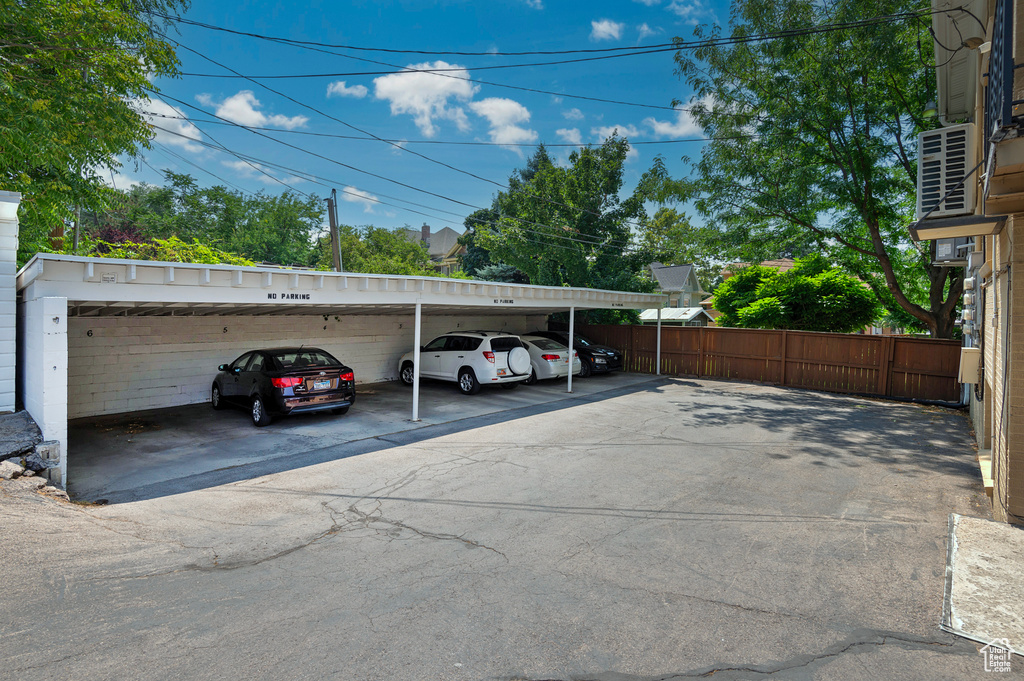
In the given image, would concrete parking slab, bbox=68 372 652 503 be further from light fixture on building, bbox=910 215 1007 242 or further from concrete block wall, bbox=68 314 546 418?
light fixture on building, bbox=910 215 1007 242

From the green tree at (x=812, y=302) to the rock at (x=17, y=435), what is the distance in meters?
18.6

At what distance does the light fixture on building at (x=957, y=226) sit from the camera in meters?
5.42

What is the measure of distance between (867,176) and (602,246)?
1120cm

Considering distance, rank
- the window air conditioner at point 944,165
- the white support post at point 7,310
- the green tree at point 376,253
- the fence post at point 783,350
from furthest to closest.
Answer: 1. the green tree at point 376,253
2. the fence post at point 783,350
3. the white support post at point 7,310
4. the window air conditioner at point 944,165

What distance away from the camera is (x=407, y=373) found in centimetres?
1466

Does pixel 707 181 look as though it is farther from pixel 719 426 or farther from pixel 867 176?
pixel 719 426

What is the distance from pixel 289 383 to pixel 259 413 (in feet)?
2.83

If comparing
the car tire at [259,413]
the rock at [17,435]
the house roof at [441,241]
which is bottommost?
the car tire at [259,413]

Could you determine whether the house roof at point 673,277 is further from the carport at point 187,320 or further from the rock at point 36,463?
the rock at point 36,463

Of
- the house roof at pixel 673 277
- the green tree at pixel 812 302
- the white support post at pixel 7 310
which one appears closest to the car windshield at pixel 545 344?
the house roof at pixel 673 277

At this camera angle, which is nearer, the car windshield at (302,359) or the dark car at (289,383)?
the dark car at (289,383)

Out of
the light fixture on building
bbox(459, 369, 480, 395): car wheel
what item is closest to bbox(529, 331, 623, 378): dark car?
bbox(459, 369, 480, 395): car wheel

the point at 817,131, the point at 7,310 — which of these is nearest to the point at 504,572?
the point at 7,310

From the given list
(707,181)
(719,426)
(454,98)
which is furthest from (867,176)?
(454,98)
